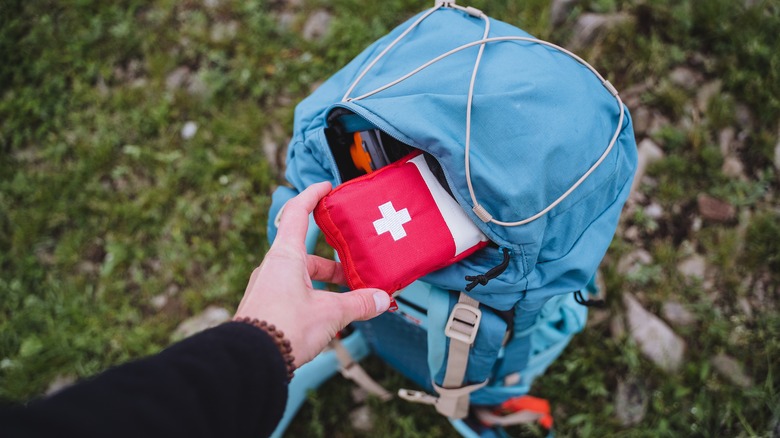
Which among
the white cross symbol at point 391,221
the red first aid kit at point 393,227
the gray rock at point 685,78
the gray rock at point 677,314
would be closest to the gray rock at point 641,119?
the gray rock at point 685,78

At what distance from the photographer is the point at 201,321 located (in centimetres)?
301

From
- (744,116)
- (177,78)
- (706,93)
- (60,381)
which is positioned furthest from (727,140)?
(60,381)

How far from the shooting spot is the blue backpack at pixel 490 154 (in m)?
1.55

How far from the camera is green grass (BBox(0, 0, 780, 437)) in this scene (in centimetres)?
264

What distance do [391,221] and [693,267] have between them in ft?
6.73

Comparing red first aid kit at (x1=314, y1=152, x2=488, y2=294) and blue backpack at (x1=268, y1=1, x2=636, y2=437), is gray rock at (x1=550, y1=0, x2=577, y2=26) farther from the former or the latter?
red first aid kit at (x1=314, y1=152, x2=488, y2=294)

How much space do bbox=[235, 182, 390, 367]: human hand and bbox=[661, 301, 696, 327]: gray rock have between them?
1.91 meters

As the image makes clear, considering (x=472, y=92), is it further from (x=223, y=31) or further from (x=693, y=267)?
(x=223, y=31)

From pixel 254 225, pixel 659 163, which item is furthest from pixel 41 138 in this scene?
pixel 659 163

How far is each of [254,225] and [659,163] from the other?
7.97ft

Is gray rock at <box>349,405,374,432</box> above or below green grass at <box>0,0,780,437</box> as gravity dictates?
below

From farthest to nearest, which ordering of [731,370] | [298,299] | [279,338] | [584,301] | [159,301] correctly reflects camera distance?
[159,301] < [731,370] < [584,301] < [298,299] < [279,338]

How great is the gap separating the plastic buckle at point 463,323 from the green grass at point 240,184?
1.15 m

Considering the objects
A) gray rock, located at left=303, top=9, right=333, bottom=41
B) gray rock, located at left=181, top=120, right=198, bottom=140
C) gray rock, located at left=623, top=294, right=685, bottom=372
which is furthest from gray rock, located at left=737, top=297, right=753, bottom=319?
gray rock, located at left=181, top=120, right=198, bottom=140
